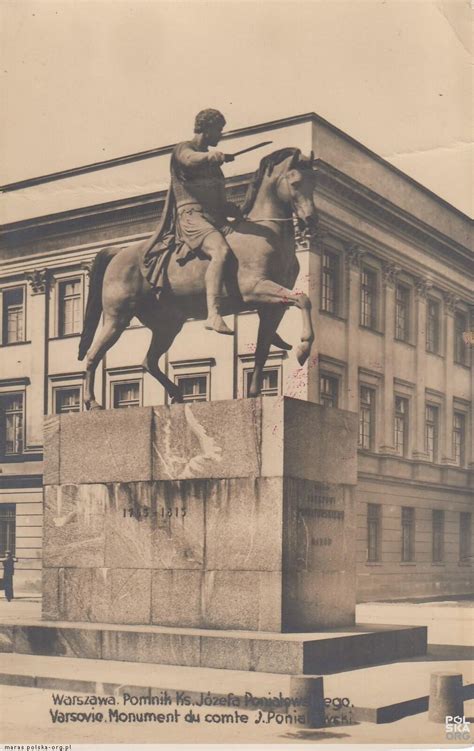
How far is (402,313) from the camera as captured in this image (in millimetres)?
41062

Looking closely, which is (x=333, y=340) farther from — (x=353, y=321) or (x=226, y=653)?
(x=226, y=653)

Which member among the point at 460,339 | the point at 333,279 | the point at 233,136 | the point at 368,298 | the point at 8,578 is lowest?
the point at 8,578

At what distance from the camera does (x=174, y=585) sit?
45.8ft

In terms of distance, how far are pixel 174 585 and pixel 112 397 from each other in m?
24.6

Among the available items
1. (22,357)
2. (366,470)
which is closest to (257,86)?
(366,470)

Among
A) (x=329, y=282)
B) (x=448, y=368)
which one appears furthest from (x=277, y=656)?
(x=448, y=368)

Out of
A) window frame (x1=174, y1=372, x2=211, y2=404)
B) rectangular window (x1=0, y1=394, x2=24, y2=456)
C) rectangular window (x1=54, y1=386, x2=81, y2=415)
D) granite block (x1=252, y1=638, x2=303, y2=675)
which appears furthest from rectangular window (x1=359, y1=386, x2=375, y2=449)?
granite block (x1=252, y1=638, x2=303, y2=675)

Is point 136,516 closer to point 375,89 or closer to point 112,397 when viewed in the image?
point 375,89

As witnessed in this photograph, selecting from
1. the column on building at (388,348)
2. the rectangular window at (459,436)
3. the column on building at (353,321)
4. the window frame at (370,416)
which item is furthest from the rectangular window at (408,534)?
the column on building at (353,321)

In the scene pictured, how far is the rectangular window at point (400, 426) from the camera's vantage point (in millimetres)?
40091

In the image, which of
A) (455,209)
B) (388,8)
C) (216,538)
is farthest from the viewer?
(455,209)

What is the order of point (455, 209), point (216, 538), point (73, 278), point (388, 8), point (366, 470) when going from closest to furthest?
1. point (216, 538)
2. point (388, 8)
3. point (366, 470)
4. point (73, 278)
5. point (455, 209)

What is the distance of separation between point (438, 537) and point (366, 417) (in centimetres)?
583

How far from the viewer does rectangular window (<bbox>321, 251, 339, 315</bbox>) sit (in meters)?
35.8
